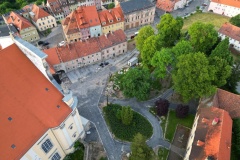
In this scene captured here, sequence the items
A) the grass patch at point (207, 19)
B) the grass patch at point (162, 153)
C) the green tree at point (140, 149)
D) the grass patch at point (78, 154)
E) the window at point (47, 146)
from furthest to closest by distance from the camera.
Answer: the grass patch at point (207, 19) → the grass patch at point (162, 153) → the grass patch at point (78, 154) → the window at point (47, 146) → the green tree at point (140, 149)

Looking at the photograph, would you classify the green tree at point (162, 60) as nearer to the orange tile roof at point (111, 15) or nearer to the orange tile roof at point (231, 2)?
the orange tile roof at point (111, 15)

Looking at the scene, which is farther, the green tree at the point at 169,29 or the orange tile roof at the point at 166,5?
the orange tile roof at the point at 166,5

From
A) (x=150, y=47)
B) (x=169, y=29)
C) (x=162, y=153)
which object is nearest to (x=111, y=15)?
(x=169, y=29)

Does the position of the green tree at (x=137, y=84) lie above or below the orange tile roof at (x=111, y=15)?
below

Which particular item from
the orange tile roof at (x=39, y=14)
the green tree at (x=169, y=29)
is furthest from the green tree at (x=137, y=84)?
the orange tile roof at (x=39, y=14)

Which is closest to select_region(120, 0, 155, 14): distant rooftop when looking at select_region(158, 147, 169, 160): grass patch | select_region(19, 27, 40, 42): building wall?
select_region(19, 27, 40, 42): building wall
